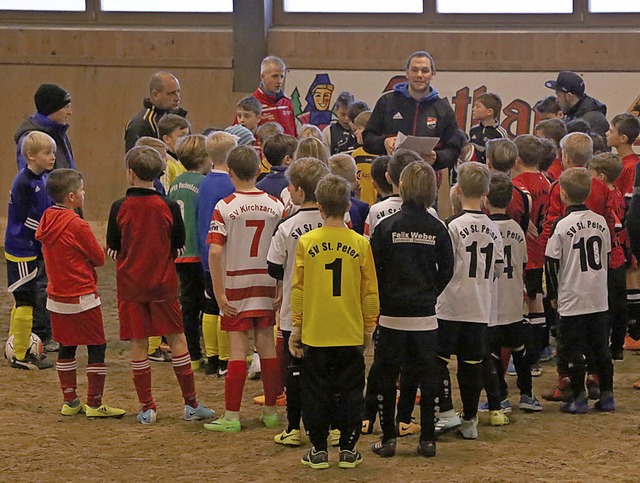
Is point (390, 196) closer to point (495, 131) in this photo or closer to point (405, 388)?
point (405, 388)

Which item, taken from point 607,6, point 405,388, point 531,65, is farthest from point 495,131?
point 405,388

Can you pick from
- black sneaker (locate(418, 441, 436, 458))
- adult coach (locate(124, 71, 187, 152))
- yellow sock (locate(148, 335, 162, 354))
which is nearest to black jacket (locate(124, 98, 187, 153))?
adult coach (locate(124, 71, 187, 152))

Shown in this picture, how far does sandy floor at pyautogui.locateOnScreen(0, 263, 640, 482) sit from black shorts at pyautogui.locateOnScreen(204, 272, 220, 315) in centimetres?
57

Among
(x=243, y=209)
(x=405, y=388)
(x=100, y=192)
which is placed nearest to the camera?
(x=405, y=388)

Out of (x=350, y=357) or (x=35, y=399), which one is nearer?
(x=350, y=357)

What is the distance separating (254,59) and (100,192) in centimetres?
241

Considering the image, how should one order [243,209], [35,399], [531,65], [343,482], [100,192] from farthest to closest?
[100,192], [531,65], [35,399], [243,209], [343,482]

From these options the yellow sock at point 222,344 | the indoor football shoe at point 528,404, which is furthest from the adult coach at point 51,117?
the indoor football shoe at point 528,404

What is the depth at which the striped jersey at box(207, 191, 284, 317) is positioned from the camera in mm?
6016

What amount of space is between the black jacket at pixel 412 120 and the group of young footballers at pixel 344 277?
868mm

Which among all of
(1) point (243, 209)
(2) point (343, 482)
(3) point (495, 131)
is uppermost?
(3) point (495, 131)

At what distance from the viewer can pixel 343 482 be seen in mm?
5215

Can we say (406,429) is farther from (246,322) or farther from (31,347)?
(31,347)

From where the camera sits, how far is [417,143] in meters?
7.48
